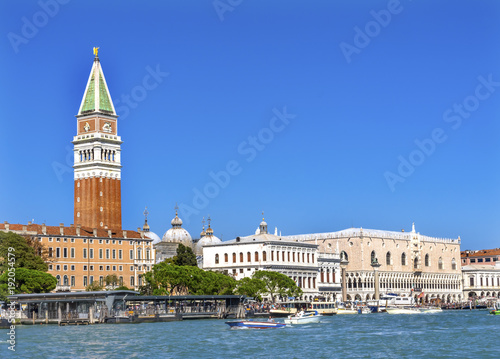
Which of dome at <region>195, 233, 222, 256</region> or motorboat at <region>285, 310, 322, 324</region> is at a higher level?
dome at <region>195, 233, 222, 256</region>

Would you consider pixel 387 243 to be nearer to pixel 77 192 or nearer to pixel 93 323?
pixel 77 192

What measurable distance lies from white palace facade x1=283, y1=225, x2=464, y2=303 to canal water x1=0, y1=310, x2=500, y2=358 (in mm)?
68844

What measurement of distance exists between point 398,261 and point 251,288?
5958 cm

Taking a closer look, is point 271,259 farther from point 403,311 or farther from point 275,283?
point 403,311

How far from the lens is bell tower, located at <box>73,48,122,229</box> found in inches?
5340

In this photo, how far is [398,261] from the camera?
162125 millimetres

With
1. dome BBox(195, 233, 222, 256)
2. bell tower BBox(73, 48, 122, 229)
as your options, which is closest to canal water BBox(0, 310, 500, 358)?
bell tower BBox(73, 48, 122, 229)

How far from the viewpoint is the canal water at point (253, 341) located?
54.2 meters

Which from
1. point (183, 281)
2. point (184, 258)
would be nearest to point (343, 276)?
point (184, 258)

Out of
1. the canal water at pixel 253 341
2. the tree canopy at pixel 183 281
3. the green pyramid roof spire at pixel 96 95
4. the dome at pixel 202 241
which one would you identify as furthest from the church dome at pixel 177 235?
the canal water at pixel 253 341

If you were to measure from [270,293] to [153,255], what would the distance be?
19741 millimetres

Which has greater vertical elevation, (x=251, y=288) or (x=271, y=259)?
(x=271, y=259)

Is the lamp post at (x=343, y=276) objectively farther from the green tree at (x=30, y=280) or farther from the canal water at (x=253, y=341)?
the canal water at (x=253, y=341)

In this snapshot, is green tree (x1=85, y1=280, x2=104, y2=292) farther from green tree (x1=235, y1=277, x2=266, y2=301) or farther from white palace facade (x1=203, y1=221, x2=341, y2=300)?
white palace facade (x1=203, y1=221, x2=341, y2=300)
